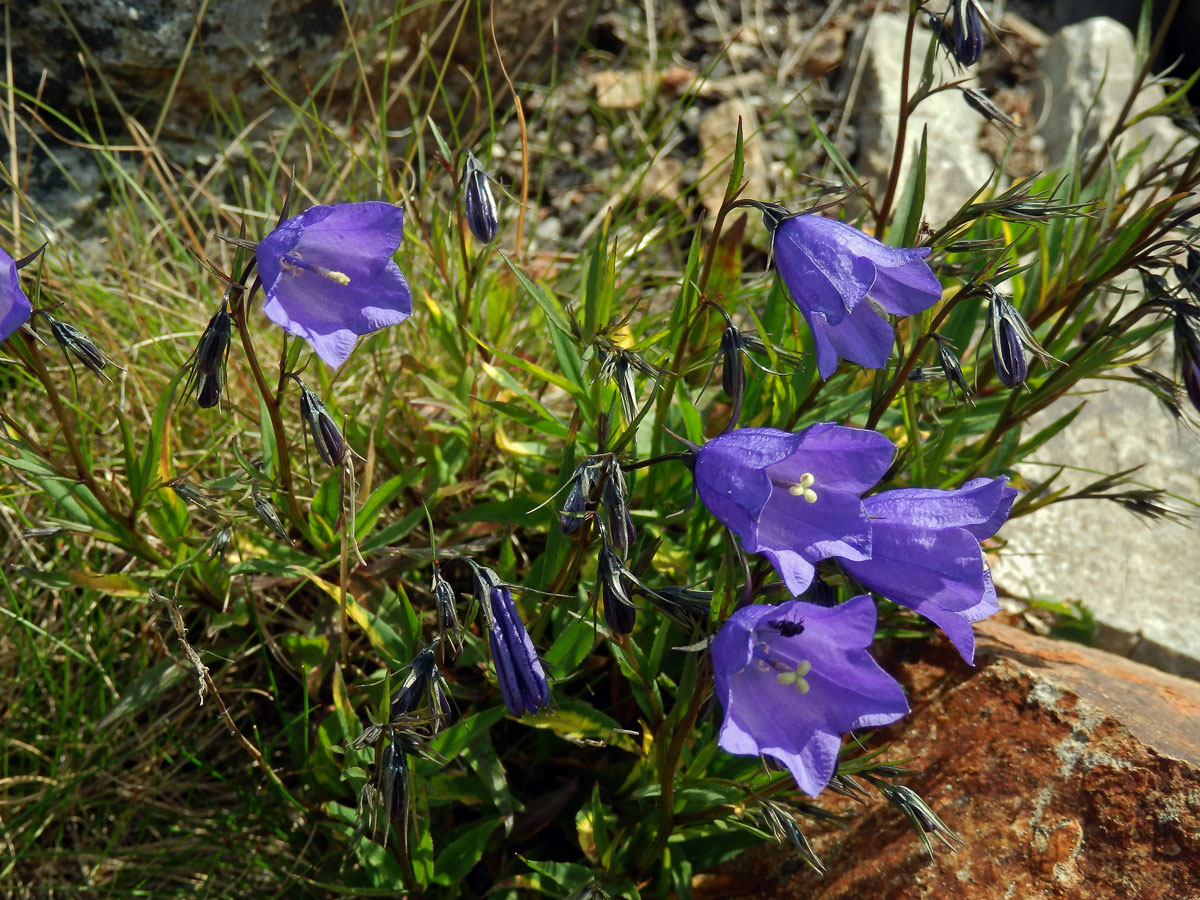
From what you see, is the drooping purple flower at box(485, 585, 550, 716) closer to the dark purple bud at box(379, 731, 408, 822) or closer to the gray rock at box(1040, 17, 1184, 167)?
the dark purple bud at box(379, 731, 408, 822)

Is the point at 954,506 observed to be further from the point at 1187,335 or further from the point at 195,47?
the point at 195,47

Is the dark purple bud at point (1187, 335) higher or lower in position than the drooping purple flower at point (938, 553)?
higher

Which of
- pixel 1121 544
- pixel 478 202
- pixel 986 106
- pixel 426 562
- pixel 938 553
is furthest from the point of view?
pixel 1121 544

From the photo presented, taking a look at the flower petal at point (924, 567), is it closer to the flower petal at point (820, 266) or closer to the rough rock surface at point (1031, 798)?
the flower petal at point (820, 266)

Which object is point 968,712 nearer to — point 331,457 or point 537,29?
point 331,457

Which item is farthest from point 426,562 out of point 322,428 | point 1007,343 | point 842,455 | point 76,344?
point 1007,343

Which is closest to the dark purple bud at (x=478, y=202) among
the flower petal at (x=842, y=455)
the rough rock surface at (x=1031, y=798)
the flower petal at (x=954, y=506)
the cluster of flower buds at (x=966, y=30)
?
the flower petal at (x=842, y=455)
